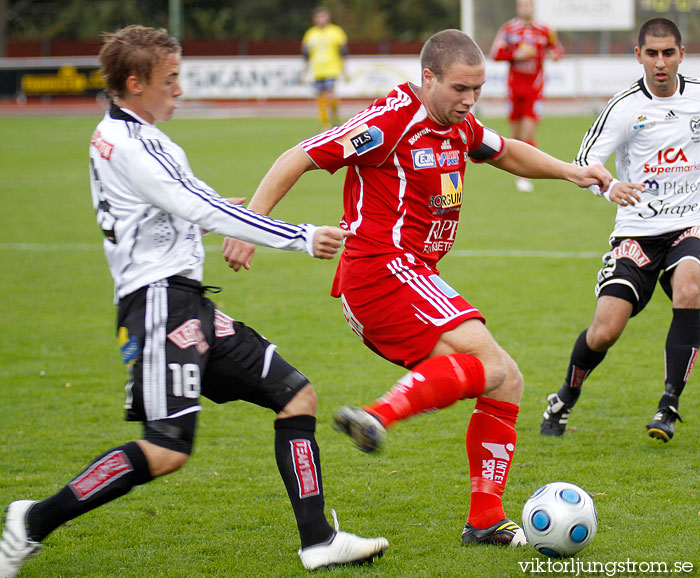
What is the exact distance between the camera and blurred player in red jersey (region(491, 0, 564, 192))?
51.5 ft

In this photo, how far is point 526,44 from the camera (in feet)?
52.4

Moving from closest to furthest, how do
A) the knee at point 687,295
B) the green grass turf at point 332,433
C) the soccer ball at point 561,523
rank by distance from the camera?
the soccer ball at point 561,523 < the green grass turf at point 332,433 < the knee at point 687,295

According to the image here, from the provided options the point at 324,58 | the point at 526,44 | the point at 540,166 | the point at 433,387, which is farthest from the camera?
the point at 324,58

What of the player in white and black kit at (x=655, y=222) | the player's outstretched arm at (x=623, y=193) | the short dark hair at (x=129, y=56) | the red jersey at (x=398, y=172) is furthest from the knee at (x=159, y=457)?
the player in white and black kit at (x=655, y=222)

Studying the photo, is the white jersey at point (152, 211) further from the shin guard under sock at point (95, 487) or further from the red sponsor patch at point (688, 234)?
the red sponsor patch at point (688, 234)

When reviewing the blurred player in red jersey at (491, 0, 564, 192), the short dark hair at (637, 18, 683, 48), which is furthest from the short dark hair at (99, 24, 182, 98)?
the blurred player in red jersey at (491, 0, 564, 192)

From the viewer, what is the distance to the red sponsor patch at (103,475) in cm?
344

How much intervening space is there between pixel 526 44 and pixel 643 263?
37.9ft

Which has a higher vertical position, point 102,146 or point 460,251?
point 102,146

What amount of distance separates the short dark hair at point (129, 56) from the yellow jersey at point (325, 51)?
20.3m

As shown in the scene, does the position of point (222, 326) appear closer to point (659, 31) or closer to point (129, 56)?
point (129, 56)

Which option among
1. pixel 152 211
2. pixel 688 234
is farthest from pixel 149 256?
pixel 688 234

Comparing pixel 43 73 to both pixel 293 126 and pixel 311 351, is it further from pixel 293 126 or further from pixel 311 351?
pixel 311 351

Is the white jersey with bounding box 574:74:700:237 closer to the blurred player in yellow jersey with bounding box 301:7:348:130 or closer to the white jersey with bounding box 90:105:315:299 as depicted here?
the white jersey with bounding box 90:105:315:299
